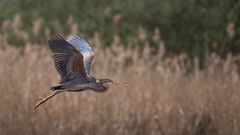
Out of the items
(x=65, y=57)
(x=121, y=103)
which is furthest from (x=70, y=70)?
(x=121, y=103)

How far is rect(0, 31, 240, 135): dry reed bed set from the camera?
5.93 metres

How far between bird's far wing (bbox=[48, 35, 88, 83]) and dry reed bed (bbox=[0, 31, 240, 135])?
3179 millimetres

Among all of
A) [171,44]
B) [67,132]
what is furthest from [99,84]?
[171,44]

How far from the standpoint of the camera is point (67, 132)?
5.86 metres

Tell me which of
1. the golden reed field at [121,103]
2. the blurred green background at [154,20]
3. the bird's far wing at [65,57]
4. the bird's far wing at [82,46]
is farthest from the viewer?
the blurred green background at [154,20]

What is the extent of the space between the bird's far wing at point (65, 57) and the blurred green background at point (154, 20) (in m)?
8.06

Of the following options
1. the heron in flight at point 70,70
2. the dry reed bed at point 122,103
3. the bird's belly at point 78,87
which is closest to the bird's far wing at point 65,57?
the heron in flight at point 70,70

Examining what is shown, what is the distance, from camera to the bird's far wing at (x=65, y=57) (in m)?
2.65

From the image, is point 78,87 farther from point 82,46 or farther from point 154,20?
point 154,20

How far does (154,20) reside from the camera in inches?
460

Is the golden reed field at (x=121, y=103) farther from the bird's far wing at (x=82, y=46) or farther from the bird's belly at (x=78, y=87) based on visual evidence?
the bird's belly at (x=78, y=87)

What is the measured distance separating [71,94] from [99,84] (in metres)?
3.54

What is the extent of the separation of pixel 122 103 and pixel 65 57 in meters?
3.50

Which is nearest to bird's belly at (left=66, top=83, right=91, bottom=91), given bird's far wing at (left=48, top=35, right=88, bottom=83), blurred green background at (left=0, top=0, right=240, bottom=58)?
bird's far wing at (left=48, top=35, right=88, bottom=83)
